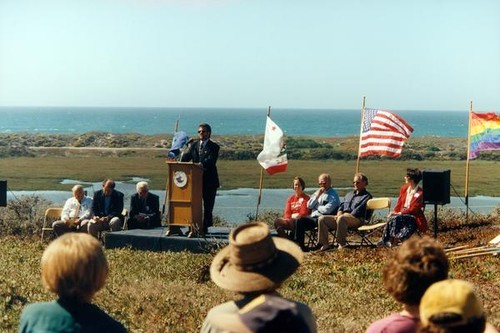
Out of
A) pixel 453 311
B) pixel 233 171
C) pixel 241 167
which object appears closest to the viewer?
pixel 453 311

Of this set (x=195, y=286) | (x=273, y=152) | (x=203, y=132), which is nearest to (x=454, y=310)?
(x=195, y=286)

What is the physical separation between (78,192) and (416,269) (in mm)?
11838

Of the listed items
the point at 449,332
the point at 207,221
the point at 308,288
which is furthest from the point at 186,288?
the point at 449,332

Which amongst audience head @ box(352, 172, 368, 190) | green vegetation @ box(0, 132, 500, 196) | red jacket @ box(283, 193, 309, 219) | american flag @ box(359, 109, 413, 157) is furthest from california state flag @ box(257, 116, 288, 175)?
green vegetation @ box(0, 132, 500, 196)

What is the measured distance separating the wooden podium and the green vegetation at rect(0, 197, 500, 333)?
2.36 ft

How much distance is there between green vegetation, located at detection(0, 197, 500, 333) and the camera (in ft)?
26.6

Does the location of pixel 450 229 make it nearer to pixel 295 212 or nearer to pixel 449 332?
pixel 295 212

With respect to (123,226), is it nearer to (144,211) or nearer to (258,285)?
(144,211)

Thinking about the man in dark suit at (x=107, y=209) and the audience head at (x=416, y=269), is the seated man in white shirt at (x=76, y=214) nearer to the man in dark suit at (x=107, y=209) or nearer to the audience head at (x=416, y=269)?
the man in dark suit at (x=107, y=209)

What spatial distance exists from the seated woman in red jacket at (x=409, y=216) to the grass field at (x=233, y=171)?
62.4ft

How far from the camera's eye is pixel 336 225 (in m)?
13.7

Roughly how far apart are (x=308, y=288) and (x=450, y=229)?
6.70 metres

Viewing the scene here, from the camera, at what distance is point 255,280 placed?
377cm

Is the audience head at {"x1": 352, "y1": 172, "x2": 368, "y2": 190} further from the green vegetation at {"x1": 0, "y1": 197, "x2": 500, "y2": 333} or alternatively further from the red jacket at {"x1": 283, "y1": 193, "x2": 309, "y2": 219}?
the green vegetation at {"x1": 0, "y1": 197, "x2": 500, "y2": 333}
